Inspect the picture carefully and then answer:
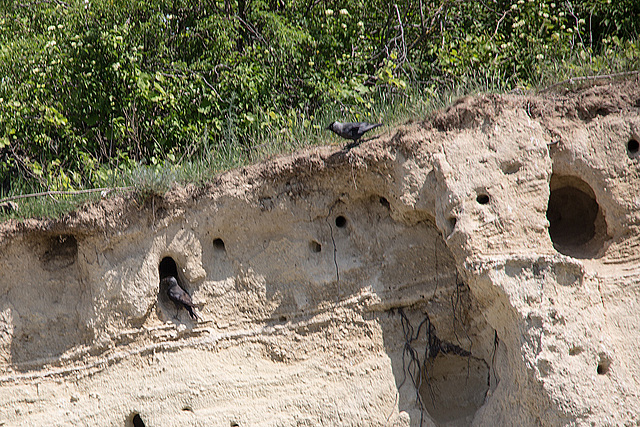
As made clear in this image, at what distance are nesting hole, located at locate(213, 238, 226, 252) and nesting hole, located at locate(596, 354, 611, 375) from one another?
110 inches

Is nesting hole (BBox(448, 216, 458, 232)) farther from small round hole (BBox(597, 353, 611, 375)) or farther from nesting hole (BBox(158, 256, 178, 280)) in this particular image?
A: nesting hole (BBox(158, 256, 178, 280))

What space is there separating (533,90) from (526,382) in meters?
2.23

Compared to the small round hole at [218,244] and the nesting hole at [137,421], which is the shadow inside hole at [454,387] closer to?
the small round hole at [218,244]

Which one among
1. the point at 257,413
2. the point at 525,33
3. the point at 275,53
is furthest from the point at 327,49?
the point at 257,413

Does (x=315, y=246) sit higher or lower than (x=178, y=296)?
higher

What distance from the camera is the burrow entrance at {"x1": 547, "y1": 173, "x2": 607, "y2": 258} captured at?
203 inches

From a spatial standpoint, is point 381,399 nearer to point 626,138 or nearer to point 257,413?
point 257,413

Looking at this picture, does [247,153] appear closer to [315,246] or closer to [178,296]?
[315,246]

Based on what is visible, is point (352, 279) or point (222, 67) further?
point (222, 67)

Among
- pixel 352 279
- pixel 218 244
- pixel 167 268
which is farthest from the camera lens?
pixel 167 268

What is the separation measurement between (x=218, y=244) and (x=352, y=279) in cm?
109

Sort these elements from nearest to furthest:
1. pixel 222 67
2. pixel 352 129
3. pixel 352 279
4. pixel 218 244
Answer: pixel 352 129 → pixel 352 279 → pixel 218 244 → pixel 222 67

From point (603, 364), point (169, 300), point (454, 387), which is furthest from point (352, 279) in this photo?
point (603, 364)

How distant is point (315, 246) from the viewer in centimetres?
553
